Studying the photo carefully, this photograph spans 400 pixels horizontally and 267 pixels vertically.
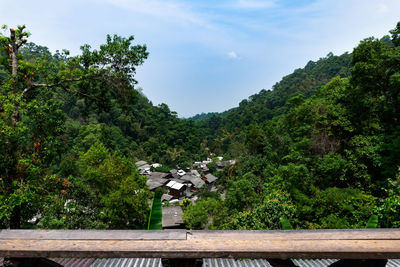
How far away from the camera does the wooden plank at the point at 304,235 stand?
0.91 meters

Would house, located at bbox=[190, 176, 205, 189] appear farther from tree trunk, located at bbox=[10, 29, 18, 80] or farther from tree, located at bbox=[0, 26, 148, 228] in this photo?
tree trunk, located at bbox=[10, 29, 18, 80]

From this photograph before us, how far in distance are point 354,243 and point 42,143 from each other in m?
7.46

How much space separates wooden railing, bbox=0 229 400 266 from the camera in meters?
0.86

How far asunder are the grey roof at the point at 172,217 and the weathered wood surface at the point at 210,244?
603 inches

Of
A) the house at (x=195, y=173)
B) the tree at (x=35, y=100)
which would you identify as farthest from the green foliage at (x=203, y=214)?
the house at (x=195, y=173)

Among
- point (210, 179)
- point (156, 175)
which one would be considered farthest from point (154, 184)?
point (210, 179)

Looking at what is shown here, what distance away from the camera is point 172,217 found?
16281mm

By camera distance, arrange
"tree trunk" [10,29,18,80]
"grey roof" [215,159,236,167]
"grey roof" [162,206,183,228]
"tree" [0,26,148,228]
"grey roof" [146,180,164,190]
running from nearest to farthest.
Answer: "tree" [0,26,148,228] < "tree trunk" [10,29,18,80] < "grey roof" [162,206,183,228] < "grey roof" [146,180,164,190] < "grey roof" [215,159,236,167]

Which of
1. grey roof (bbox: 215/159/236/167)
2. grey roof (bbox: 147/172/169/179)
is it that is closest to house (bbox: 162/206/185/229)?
grey roof (bbox: 215/159/236/167)

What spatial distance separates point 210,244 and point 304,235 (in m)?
0.43

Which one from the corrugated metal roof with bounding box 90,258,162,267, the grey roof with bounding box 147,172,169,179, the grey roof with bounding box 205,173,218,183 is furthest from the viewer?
the grey roof with bounding box 205,173,218,183

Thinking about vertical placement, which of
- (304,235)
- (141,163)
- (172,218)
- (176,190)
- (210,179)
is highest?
(304,235)

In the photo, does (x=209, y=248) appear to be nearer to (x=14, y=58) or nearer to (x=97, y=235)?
(x=97, y=235)

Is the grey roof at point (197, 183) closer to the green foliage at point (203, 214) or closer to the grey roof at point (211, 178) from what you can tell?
the grey roof at point (211, 178)
